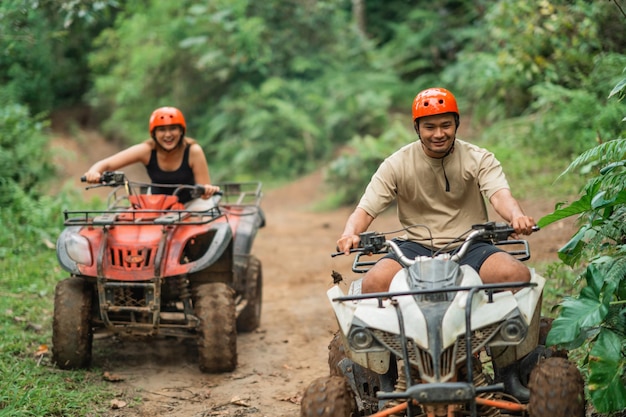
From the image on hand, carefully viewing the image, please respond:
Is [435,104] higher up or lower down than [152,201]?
higher up

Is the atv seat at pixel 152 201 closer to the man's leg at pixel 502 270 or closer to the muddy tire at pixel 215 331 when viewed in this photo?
the muddy tire at pixel 215 331

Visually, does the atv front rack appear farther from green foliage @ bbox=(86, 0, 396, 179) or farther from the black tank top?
green foliage @ bbox=(86, 0, 396, 179)

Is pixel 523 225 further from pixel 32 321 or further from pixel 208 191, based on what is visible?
pixel 32 321

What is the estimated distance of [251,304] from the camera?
294 inches

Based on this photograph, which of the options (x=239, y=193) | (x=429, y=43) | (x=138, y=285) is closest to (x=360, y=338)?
(x=138, y=285)

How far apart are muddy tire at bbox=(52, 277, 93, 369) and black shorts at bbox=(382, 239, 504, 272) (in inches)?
106

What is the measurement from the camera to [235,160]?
1883 cm

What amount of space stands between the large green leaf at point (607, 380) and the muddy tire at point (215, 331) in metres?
3.01

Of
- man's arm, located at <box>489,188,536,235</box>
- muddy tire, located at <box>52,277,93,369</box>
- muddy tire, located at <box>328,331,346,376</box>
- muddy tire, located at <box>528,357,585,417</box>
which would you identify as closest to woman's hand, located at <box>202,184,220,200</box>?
muddy tire, located at <box>52,277,93,369</box>

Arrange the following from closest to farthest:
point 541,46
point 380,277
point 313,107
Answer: point 380,277 < point 541,46 < point 313,107

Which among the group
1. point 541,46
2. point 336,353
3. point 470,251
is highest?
point 541,46

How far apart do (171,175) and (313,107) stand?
12.4 metres

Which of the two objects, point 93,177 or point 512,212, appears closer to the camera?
point 512,212

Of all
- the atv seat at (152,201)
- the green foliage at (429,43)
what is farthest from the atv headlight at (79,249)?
the green foliage at (429,43)
